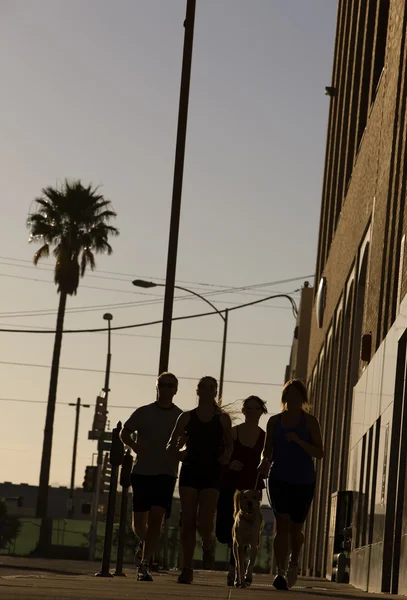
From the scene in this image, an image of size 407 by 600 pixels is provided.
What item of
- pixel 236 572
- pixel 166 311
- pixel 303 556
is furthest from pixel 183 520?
pixel 303 556

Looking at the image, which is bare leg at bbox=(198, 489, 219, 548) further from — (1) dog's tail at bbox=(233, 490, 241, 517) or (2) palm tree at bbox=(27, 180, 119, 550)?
(2) palm tree at bbox=(27, 180, 119, 550)

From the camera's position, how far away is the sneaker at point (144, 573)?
44.8 ft

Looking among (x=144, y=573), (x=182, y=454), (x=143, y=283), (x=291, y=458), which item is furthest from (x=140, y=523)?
(x=143, y=283)

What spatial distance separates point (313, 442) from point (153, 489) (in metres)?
1.64

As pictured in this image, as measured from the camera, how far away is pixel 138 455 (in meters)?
13.5

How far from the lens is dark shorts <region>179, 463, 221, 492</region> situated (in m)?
13.0

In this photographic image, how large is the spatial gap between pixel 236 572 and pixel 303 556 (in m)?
30.0

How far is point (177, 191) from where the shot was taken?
79.0 ft

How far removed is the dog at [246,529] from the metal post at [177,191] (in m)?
10.3

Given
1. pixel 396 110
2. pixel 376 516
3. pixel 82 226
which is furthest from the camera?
pixel 82 226

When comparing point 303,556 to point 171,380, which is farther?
point 303,556

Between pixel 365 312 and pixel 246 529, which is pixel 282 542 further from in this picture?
pixel 365 312

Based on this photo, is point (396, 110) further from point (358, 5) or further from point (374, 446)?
point (358, 5)

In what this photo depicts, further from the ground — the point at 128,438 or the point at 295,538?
the point at 128,438
